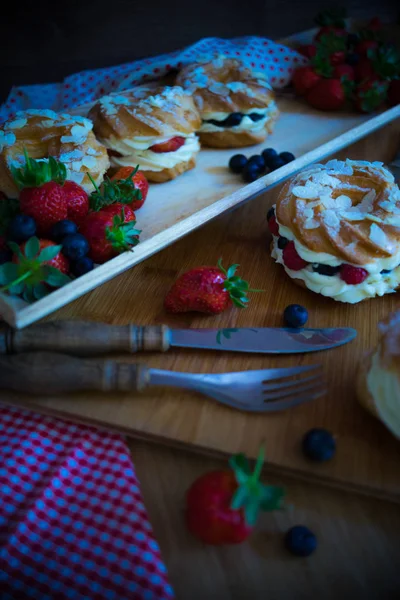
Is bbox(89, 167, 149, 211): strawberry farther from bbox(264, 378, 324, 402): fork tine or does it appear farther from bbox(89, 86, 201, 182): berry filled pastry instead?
bbox(264, 378, 324, 402): fork tine

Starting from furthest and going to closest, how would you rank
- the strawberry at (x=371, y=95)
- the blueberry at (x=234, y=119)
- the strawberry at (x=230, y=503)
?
1. the strawberry at (x=371, y=95)
2. the blueberry at (x=234, y=119)
3. the strawberry at (x=230, y=503)

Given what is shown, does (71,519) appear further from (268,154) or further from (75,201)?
(268,154)

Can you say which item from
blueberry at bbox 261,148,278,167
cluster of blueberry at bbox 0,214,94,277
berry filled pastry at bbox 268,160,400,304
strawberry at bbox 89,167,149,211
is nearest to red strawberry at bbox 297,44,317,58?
blueberry at bbox 261,148,278,167

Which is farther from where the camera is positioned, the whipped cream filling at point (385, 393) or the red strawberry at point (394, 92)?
the red strawberry at point (394, 92)

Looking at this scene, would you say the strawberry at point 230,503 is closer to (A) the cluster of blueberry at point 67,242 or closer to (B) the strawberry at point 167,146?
(A) the cluster of blueberry at point 67,242

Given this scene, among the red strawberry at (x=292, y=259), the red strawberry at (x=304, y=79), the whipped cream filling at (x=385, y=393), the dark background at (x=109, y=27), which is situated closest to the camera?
the whipped cream filling at (x=385, y=393)

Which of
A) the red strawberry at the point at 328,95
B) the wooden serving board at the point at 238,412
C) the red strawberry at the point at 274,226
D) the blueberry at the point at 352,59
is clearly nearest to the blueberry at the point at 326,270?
the wooden serving board at the point at 238,412

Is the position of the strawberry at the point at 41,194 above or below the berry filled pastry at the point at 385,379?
above

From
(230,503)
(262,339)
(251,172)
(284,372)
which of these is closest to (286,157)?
(251,172)
